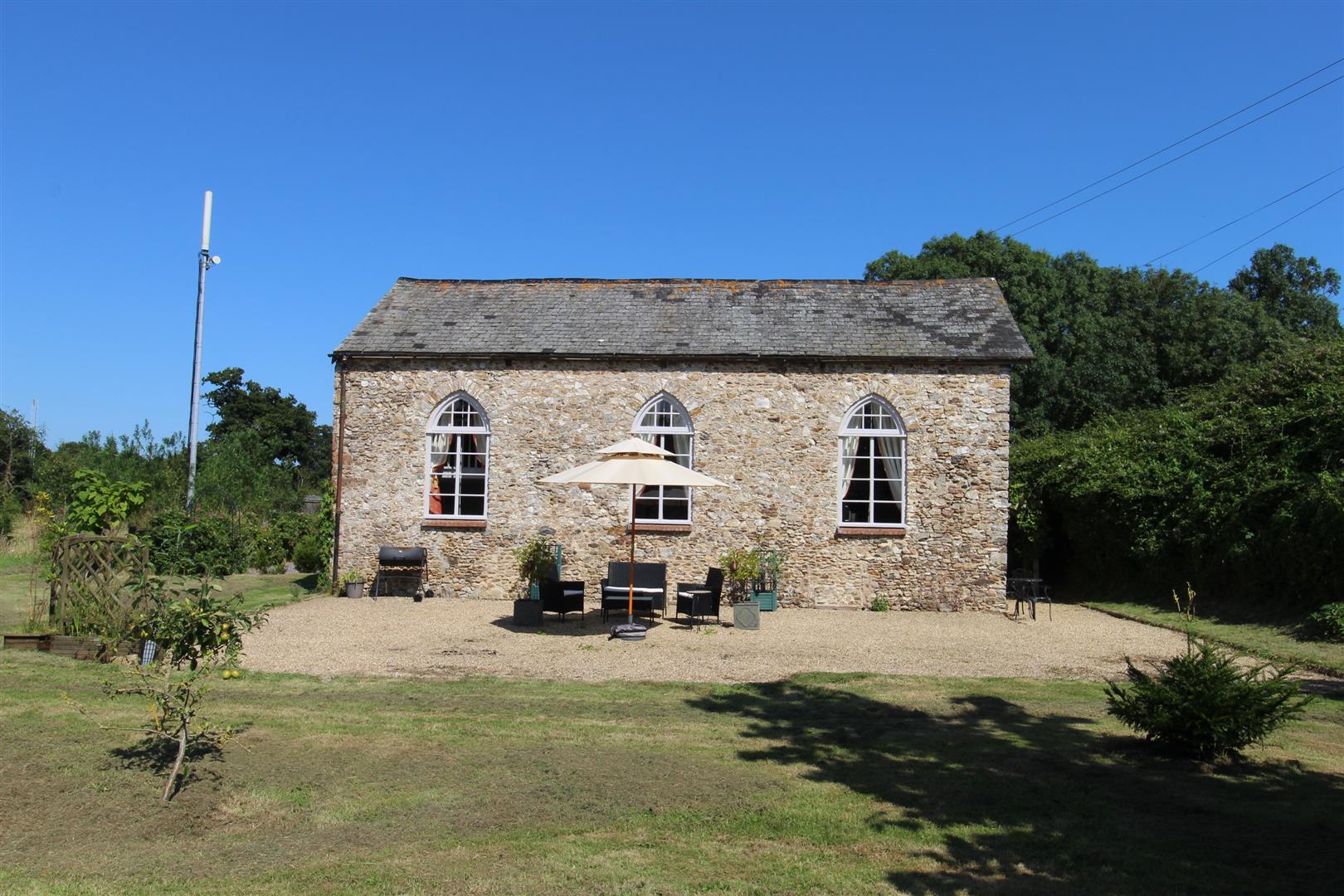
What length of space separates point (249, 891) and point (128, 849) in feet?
3.40

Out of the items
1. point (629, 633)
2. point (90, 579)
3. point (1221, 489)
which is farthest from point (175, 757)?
point (1221, 489)

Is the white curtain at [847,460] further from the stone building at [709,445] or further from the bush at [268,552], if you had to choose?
the bush at [268,552]

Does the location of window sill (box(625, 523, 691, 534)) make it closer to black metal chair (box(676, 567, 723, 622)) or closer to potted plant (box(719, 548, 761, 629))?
potted plant (box(719, 548, 761, 629))

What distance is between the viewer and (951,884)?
14.7 ft

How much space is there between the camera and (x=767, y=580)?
15.6 metres

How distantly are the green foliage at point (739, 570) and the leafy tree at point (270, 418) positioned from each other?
115 feet

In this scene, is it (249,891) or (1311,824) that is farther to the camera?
(1311,824)

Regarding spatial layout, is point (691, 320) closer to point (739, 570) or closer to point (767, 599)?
point (739, 570)

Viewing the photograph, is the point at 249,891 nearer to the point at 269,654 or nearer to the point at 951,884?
the point at 951,884

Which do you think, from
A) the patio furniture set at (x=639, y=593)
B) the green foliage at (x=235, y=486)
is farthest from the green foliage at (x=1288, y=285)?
the green foliage at (x=235, y=486)

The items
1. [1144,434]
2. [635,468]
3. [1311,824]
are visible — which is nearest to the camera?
[1311,824]

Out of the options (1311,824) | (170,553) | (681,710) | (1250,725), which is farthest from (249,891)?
(170,553)

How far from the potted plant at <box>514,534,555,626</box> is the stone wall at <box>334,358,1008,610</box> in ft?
0.97

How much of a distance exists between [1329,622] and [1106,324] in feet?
71.9
